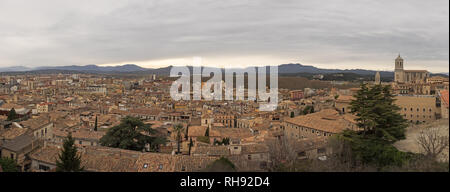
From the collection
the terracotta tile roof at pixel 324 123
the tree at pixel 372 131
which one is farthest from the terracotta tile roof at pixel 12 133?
the terracotta tile roof at pixel 324 123

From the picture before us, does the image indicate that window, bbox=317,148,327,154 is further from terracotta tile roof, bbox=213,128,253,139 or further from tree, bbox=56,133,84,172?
tree, bbox=56,133,84,172

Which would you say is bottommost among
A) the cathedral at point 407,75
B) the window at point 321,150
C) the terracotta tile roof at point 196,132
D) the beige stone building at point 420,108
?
the terracotta tile roof at point 196,132

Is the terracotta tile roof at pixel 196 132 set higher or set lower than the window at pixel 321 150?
lower

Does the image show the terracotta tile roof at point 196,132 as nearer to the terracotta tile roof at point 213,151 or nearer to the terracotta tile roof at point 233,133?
the terracotta tile roof at point 233,133

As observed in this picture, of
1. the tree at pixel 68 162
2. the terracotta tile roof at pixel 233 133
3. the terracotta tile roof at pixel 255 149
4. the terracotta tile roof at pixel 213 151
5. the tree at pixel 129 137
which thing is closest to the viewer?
the tree at pixel 68 162

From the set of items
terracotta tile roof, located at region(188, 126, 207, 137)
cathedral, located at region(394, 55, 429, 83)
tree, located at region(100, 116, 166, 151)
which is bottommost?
terracotta tile roof, located at region(188, 126, 207, 137)

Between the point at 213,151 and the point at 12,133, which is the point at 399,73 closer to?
the point at 213,151

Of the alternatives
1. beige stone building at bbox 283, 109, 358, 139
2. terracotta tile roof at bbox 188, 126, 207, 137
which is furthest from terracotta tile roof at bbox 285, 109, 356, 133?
terracotta tile roof at bbox 188, 126, 207, 137

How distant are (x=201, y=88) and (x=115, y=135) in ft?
241

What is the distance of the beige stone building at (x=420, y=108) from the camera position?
95.2ft

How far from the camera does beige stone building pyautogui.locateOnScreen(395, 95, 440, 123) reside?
29.0m

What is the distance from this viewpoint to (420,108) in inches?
1179

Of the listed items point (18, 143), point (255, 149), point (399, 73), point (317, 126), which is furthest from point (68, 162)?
point (399, 73)
